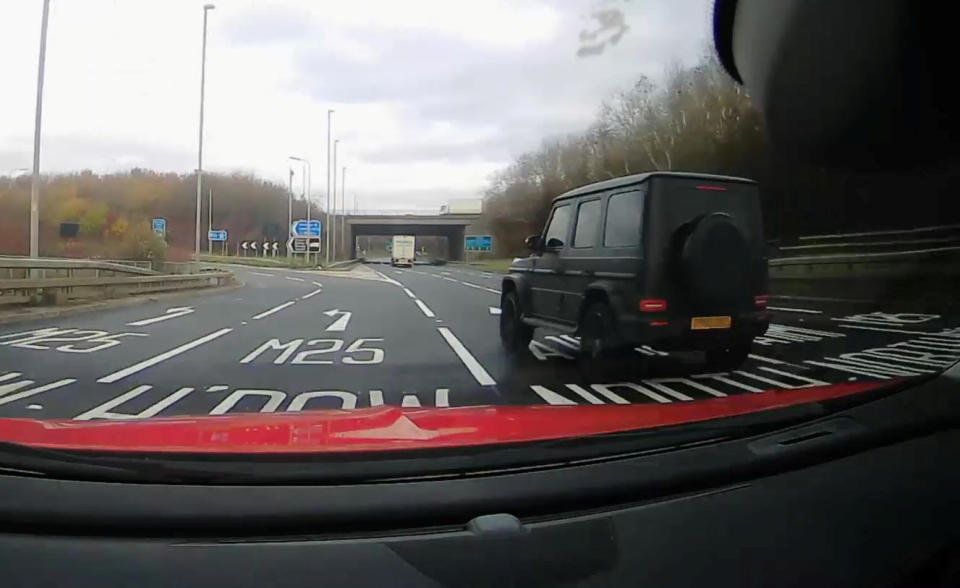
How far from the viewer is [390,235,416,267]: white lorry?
5.03 m

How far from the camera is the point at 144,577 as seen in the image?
1850 mm

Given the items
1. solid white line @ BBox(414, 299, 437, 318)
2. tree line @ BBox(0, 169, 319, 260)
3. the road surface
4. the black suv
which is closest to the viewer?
the road surface

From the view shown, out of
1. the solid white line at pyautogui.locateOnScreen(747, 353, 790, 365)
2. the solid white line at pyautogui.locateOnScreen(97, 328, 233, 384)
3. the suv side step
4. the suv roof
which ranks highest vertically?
the suv roof

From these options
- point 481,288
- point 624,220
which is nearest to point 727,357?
point 624,220

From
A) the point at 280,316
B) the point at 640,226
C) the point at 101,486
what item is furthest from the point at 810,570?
the point at 280,316

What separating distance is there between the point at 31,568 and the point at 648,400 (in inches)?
93.6

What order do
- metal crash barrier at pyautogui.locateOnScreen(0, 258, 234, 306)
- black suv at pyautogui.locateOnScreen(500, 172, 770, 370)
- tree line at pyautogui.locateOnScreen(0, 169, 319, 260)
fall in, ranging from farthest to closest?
tree line at pyautogui.locateOnScreen(0, 169, 319, 260) → metal crash barrier at pyautogui.locateOnScreen(0, 258, 234, 306) → black suv at pyautogui.locateOnScreen(500, 172, 770, 370)

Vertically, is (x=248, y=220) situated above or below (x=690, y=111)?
below

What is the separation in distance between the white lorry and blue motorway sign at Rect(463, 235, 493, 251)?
0.77 m

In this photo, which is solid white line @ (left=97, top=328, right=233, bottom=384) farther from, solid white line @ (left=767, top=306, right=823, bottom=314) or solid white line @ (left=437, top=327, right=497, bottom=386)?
solid white line @ (left=767, top=306, right=823, bottom=314)

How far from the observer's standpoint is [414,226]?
4777mm

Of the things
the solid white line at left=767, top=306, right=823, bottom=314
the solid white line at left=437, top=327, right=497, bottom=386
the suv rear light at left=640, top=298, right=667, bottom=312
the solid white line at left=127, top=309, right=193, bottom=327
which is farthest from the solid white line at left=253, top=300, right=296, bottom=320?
the solid white line at left=767, top=306, right=823, bottom=314

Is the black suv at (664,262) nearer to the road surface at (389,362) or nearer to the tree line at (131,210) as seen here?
the road surface at (389,362)

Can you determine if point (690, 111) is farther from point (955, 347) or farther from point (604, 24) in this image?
point (955, 347)
